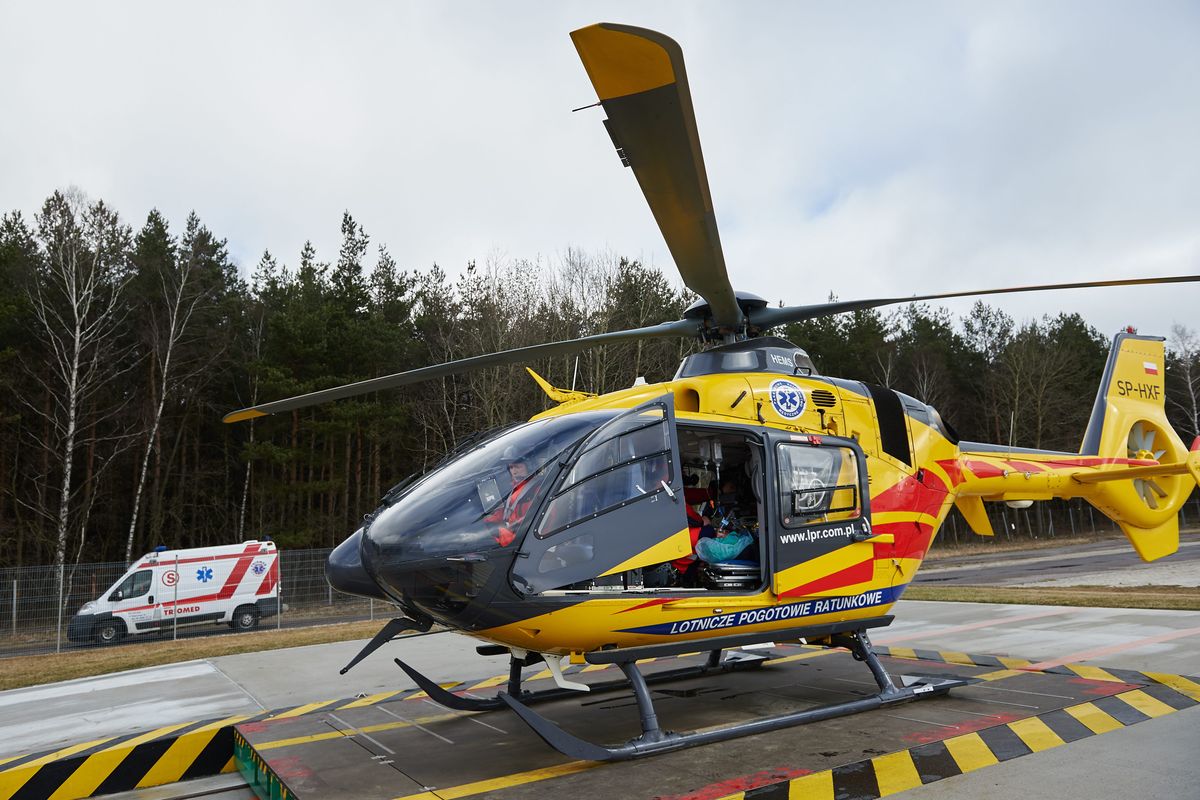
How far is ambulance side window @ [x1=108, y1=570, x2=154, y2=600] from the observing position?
61.1ft

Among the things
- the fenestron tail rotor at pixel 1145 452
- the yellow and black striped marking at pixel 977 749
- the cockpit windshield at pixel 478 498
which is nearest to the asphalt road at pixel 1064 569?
the fenestron tail rotor at pixel 1145 452

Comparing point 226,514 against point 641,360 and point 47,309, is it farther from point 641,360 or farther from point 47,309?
point 641,360

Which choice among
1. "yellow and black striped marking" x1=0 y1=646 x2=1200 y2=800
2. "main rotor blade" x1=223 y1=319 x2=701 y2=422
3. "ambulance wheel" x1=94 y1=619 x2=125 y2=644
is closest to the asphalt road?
"yellow and black striped marking" x1=0 y1=646 x2=1200 y2=800

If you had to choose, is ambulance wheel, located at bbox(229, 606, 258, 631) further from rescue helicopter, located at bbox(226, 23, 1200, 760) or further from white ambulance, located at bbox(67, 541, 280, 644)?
rescue helicopter, located at bbox(226, 23, 1200, 760)

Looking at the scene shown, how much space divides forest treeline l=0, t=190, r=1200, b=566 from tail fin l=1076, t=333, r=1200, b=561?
17.6 m

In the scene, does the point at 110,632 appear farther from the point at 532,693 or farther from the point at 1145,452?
the point at 1145,452

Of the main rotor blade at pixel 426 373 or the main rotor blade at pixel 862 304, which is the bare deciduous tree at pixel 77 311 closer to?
the main rotor blade at pixel 426 373

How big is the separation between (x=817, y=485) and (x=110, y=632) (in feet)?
61.1

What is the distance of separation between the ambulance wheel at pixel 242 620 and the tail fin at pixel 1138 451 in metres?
18.8

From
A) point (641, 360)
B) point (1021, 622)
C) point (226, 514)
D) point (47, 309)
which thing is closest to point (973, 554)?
point (641, 360)

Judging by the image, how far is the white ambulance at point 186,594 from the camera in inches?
722

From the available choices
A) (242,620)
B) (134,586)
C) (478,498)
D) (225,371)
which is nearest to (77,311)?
(225,371)

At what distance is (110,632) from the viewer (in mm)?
18297

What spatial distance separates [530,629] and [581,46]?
334cm
